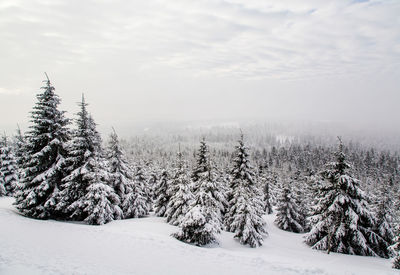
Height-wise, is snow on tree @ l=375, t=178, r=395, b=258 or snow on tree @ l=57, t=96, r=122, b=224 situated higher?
snow on tree @ l=57, t=96, r=122, b=224

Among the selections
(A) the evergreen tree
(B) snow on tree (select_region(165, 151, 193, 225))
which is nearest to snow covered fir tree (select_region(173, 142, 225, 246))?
(B) snow on tree (select_region(165, 151, 193, 225))

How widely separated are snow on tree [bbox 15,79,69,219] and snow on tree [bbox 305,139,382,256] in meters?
24.8

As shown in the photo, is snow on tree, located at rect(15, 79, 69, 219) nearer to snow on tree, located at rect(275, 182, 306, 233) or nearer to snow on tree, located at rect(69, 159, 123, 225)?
snow on tree, located at rect(69, 159, 123, 225)

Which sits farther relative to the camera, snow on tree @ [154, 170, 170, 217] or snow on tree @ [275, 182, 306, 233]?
snow on tree @ [275, 182, 306, 233]

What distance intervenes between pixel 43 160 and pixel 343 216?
27.9 m

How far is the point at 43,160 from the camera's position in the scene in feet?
66.5

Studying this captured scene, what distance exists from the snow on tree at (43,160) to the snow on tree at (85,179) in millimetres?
976

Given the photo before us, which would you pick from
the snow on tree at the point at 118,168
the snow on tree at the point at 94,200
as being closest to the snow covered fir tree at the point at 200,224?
the snow on tree at the point at 94,200

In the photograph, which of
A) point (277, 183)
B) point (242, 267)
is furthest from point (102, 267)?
point (277, 183)

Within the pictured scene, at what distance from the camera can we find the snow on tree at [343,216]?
18.8 meters

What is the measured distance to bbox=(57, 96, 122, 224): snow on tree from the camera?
19.4 metres

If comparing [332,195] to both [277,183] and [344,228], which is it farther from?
[277,183]

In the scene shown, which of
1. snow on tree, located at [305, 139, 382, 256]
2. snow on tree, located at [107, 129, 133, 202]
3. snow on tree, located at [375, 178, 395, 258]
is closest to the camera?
snow on tree, located at [305, 139, 382, 256]

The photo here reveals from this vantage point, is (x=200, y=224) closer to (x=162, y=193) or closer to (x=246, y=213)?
(x=246, y=213)
